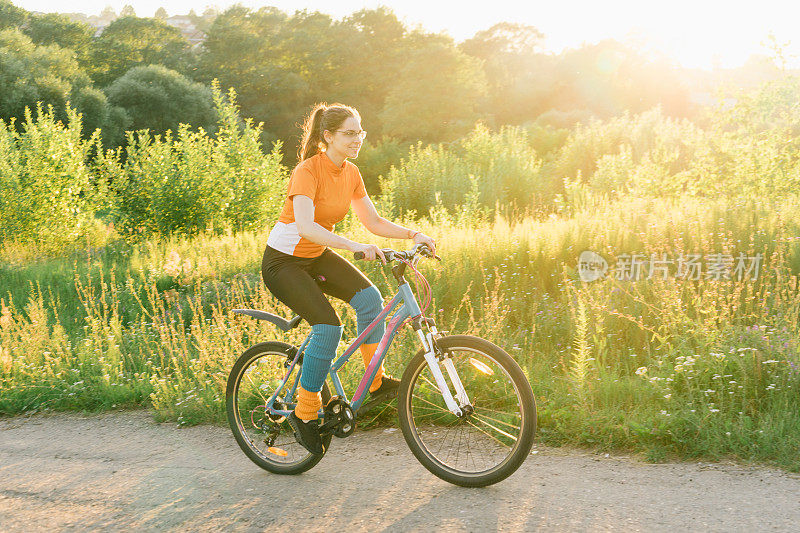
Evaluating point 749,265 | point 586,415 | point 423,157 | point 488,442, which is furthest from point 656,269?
point 423,157

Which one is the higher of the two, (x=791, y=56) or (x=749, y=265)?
(x=791, y=56)

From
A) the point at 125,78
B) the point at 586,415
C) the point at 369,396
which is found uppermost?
the point at 125,78

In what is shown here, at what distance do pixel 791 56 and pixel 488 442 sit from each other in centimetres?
1020

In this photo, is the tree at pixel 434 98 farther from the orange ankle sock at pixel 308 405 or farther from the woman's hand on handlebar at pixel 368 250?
the woman's hand on handlebar at pixel 368 250

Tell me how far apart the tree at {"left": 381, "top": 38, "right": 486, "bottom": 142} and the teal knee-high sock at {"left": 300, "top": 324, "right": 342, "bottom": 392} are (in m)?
40.8

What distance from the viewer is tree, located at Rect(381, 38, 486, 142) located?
153 feet

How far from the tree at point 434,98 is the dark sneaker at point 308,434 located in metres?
40.8

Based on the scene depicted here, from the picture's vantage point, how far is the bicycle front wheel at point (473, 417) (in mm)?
3863

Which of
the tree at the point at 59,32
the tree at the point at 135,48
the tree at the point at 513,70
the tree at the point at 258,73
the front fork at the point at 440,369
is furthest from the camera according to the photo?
the tree at the point at 59,32

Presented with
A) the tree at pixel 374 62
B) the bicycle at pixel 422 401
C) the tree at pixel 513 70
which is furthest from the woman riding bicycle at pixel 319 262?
the tree at pixel 513 70

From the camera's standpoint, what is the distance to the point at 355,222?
13.0m

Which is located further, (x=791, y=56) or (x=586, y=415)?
(x=791, y=56)

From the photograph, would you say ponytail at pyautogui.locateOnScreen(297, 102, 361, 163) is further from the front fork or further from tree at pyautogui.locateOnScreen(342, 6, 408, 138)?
tree at pyautogui.locateOnScreen(342, 6, 408, 138)

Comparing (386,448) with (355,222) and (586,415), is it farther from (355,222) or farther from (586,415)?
(355,222)
